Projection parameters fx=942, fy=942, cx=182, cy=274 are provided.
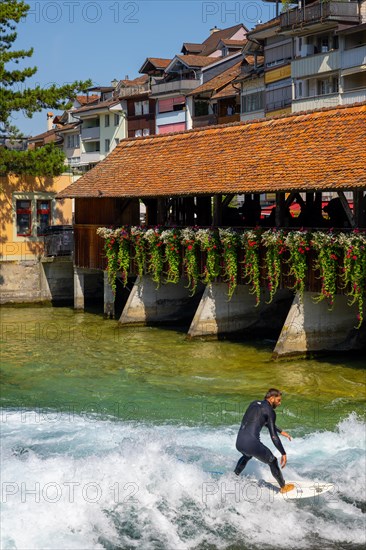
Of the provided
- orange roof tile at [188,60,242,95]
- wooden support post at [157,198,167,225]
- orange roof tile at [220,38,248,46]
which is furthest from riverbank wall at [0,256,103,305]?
orange roof tile at [220,38,248,46]

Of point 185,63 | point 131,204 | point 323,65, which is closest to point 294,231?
point 131,204

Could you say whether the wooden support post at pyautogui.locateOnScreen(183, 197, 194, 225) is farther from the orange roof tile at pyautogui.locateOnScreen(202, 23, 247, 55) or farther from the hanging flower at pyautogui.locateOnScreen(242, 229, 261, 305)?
the orange roof tile at pyautogui.locateOnScreen(202, 23, 247, 55)

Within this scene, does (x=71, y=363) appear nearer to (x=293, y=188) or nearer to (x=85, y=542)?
(x=293, y=188)

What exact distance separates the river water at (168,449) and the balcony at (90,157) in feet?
187

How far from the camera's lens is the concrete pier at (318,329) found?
69.4ft

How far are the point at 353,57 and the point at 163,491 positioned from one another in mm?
36875

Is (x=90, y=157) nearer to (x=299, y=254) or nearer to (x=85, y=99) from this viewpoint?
(x=85, y=99)

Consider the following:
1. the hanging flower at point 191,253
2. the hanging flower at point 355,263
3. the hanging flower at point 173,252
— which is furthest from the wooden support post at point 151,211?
the hanging flower at point 355,263

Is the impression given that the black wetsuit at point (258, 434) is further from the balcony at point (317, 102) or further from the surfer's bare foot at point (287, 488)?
the balcony at point (317, 102)

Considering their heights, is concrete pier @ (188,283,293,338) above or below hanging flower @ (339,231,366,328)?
below

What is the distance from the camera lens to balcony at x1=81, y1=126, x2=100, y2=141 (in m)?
78.5

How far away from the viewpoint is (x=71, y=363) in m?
22.2

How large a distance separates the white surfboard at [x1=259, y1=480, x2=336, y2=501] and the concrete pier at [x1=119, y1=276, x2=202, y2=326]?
14.4 m

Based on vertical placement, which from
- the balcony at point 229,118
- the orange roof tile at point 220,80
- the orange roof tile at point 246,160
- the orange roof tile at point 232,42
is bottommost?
the orange roof tile at point 246,160
